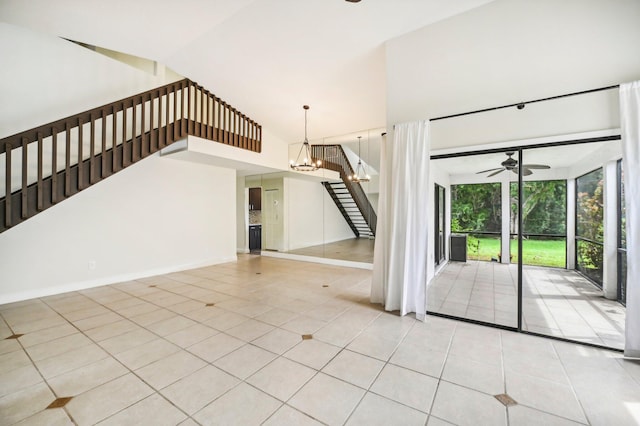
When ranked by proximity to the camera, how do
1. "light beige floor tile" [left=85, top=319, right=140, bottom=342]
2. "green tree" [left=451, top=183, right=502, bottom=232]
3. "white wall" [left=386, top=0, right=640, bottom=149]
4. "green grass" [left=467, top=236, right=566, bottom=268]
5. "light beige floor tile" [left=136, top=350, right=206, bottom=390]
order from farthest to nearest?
1. "green tree" [left=451, top=183, right=502, bottom=232]
2. "green grass" [left=467, top=236, right=566, bottom=268]
3. "light beige floor tile" [left=85, top=319, right=140, bottom=342]
4. "white wall" [left=386, top=0, right=640, bottom=149]
5. "light beige floor tile" [left=136, top=350, right=206, bottom=390]

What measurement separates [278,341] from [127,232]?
14.3 ft

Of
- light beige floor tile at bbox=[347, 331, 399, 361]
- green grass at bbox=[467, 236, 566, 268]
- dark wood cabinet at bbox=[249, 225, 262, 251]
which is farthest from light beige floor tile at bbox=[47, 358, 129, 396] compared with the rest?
dark wood cabinet at bbox=[249, 225, 262, 251]

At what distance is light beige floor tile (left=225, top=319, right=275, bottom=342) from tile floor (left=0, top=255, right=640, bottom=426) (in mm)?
23

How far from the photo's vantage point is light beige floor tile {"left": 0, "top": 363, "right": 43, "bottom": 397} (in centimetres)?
204

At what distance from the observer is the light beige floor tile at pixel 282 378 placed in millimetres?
2014

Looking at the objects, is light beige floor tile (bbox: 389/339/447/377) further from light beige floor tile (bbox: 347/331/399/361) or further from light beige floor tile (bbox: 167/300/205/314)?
light beige floor tile (bbox: 167/300/205/314)

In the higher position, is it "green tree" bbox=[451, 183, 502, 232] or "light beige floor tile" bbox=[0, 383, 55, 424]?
"green tree" bbox=[451, 183, 502, 232]

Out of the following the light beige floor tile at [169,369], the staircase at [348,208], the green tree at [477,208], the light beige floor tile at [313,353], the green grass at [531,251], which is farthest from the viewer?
the staircase at [348,208]

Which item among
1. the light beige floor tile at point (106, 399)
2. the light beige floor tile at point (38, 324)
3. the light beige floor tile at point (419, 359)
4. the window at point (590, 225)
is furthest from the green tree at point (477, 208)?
the light beige floor tile at point (38, 324)

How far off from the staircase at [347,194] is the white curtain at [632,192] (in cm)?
535

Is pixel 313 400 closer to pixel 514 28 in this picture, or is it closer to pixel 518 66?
pixel 518 66

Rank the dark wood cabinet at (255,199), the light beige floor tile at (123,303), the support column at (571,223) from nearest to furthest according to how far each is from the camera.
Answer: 1. the light beige floor tile at (123,303)
2. the support column at (571,223)
3. the dark wood cabinet at (255,199)

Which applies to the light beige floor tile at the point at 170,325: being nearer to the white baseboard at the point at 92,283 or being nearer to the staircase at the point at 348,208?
the white baseboard at the point at 92,283

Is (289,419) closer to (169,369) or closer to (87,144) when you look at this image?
(169,369)
